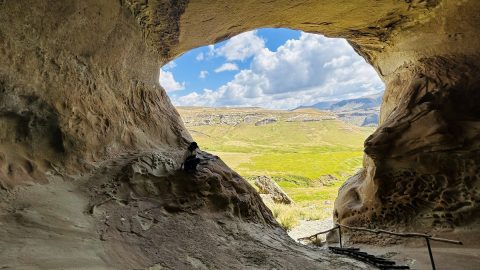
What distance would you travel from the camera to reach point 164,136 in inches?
423

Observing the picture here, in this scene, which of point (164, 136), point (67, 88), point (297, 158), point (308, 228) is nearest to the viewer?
point (67, 88)

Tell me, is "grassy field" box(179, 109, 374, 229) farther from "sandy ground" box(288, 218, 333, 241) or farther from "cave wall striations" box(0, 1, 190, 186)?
"cave wall striations" box(0, 1, 190, 186)

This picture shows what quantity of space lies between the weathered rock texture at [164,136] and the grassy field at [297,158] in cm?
1326

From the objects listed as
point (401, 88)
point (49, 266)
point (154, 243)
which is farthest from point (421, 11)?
point (49, 266)

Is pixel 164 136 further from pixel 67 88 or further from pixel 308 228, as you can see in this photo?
pixel 308 228

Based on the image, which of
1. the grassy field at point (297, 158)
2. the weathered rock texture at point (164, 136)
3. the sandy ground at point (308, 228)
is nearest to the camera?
the weathered rock texture at point (164, 136)

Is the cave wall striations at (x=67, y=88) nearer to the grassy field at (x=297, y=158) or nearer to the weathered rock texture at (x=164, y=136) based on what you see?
the weathered rock texture at (x=164, y=136)

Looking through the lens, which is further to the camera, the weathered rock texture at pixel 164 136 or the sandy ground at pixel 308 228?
the sandy ground at pixel 308 228

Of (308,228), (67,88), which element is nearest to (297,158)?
(308,228)

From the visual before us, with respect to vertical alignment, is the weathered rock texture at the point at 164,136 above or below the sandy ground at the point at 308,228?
above

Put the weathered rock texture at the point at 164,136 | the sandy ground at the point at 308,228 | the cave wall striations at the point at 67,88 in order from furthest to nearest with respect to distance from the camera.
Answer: the sandy ground at the point at 308,228 < the cave wall striations at the point at 67,88 < the weathered rock texture at the point at 164,136

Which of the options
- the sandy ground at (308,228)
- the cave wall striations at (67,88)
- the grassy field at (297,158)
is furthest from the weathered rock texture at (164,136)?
the grassy field at (297,158)

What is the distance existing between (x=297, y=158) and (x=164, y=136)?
83.4 metres

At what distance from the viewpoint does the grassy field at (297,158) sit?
3553 cm
